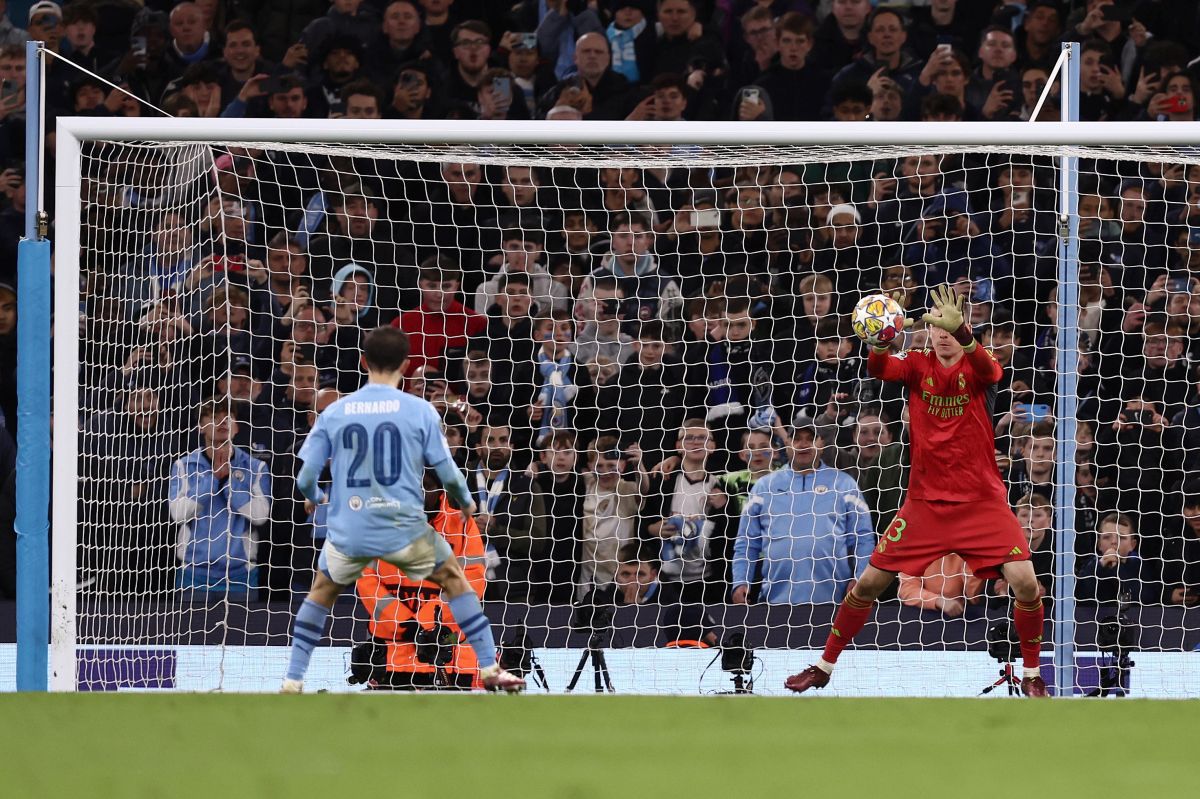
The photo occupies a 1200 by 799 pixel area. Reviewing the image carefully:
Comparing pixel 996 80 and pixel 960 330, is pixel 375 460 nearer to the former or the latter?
pixel 960 330

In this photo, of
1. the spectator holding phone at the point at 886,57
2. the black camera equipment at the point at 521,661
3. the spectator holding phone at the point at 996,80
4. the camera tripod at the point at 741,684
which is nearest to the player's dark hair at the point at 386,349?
the black camera equipment at the point at 521,661

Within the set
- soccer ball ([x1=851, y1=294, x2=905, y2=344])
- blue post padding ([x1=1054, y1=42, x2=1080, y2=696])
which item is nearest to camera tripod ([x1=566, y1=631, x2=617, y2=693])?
soccer ball ([x1=851, y1=294, x2=905, y2=344])

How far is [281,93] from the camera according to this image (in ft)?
27.9

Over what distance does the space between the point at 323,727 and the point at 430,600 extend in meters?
2.65

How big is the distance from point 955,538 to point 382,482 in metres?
2.21

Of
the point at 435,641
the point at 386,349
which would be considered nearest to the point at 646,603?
the point at 435,641

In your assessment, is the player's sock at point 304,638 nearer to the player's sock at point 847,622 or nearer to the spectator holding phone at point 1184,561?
the player's sock at point 847,622

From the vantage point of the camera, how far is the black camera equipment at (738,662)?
19.9 ft

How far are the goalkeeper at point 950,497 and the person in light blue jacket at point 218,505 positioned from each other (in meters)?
2.46

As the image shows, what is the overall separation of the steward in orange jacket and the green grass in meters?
2.04

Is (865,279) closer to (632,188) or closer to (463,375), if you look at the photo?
(632,188)

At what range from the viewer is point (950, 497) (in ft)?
19.4

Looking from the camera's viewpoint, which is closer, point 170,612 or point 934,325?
point 934,325

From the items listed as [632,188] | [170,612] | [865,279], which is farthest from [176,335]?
[865,279]
